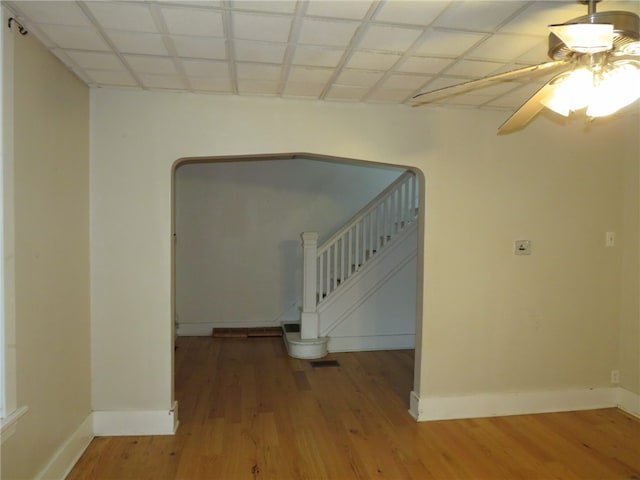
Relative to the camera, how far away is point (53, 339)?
2189 mm

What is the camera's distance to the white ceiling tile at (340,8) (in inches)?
62.8

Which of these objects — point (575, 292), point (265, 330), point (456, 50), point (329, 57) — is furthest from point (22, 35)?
point (265, 330)

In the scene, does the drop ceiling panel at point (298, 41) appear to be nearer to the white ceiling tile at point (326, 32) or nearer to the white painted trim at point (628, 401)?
the white ceiling tile at point (326, 32)

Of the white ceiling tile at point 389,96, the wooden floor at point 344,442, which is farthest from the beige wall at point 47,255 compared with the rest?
the white ceiling tile at point 389,96

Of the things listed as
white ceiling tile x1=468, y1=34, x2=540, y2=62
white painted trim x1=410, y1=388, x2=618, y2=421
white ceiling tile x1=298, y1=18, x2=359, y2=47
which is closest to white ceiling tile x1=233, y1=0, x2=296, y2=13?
white ceiling tile x1=298, y1=18, x2=359, y2=47

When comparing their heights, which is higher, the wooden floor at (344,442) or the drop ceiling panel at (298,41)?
the drop ceiling panel at (298,41)

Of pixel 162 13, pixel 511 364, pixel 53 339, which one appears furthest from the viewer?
pixel 511 364

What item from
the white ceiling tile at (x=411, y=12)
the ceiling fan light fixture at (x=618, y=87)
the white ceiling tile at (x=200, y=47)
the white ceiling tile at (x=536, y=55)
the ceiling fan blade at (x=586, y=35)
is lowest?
the ceiling fan light fixture at (x=618, y=87)

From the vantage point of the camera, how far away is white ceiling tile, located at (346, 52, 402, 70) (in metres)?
2.08

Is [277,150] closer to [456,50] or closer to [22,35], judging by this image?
[456,50]

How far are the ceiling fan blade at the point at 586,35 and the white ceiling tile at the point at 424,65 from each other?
85 centimetres

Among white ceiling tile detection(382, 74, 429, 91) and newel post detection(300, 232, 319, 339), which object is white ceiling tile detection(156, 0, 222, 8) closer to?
white ceiling tile detection(382, 74, 429, 91)

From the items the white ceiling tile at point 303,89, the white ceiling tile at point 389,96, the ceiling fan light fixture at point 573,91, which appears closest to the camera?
the ceiling fan light fixture at point 573,91

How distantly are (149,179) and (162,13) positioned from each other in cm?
123
